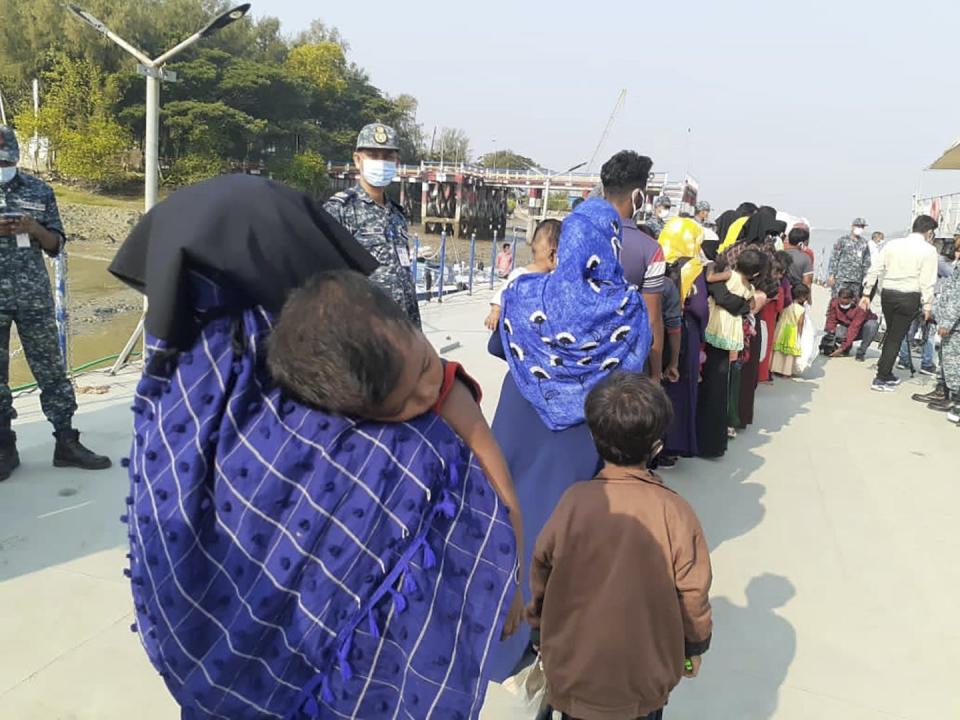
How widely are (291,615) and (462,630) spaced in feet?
0.80

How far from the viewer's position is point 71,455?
3385 millimetres

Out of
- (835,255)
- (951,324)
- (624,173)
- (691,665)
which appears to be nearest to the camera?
(691,665)

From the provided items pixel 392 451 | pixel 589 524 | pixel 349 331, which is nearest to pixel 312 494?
pixel 392 451

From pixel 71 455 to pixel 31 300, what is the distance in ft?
2.54

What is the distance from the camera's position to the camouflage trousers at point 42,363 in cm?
324

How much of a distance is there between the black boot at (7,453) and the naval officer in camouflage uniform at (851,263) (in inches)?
324

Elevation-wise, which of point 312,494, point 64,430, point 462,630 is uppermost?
point 312,494

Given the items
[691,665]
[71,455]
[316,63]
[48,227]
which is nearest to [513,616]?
[691,665]

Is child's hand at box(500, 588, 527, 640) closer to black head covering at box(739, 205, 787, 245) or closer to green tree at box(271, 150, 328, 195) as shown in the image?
black head covering at box(739, 205, 787, 245)

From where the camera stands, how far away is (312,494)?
92 centimetres

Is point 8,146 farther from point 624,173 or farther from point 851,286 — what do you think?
point 851,286

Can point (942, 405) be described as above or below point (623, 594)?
below

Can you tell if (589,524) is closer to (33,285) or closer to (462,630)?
(462,630)

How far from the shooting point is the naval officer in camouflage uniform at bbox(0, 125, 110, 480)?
122 inches
